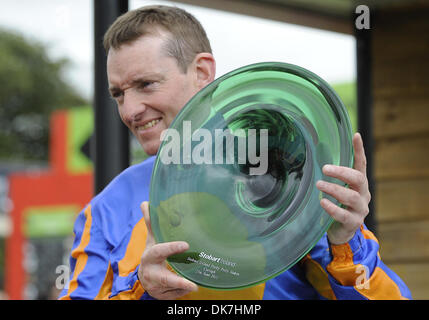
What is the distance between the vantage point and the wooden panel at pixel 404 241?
3156 millimetres

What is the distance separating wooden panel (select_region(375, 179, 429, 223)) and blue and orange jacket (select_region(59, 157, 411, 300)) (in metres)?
2.04

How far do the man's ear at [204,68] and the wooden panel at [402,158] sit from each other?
2.06 m

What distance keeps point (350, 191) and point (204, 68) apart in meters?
0.49

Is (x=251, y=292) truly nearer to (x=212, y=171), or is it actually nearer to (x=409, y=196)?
(x=212, y=171)

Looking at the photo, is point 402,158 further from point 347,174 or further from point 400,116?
point 347,174

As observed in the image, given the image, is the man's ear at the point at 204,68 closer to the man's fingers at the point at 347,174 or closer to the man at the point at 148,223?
the man at the point at 148,223

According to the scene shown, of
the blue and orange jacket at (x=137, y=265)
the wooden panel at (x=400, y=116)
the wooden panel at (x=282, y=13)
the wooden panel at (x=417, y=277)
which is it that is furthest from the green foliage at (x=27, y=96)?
the blue and orange jacket at (x=137, y=265)

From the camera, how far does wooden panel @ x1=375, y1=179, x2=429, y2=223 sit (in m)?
3.20

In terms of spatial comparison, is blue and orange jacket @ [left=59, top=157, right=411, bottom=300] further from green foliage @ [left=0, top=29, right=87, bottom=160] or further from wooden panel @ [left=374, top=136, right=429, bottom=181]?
green foliage @ [left=0, top=29, right=87, bottom=160]

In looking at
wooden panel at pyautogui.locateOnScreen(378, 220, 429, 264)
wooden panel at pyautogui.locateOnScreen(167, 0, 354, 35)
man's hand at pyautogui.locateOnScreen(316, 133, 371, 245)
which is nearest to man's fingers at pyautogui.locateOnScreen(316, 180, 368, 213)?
man's hand at pyautogui.locateOnScreen(316, 133, 371, 245)

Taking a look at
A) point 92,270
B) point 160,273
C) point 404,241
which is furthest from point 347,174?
point 404,241
